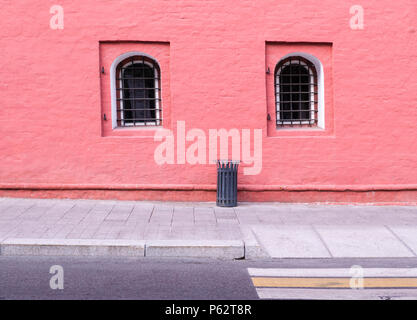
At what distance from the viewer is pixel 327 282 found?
472 centimetres

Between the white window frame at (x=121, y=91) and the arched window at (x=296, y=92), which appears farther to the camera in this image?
the arched window at (x=296, y=92)

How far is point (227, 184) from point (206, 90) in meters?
2.00

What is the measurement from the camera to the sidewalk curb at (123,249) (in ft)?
18.7

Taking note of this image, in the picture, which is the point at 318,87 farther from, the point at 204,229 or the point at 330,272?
the point at 330,272

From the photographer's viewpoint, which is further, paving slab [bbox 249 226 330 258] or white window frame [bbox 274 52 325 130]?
white window frame [bbox 274 52 325 130]

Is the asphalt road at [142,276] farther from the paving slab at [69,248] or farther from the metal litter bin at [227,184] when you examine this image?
the metal litter bin at [227,184]

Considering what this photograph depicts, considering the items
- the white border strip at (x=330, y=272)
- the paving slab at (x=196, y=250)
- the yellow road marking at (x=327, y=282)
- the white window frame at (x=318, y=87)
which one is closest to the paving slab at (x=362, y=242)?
the white border strip at (x=330, y=272)

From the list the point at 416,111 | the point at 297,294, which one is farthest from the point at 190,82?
the point at 297,294

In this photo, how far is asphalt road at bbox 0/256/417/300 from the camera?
425 centimetres

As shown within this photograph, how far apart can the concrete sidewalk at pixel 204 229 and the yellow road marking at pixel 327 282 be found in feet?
2.92

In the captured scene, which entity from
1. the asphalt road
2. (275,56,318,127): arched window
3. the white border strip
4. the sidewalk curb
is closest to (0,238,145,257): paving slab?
the sidewalk curb

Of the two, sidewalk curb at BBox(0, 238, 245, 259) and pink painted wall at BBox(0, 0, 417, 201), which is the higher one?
pink painted wall at BBox(0, 0, 417, 201)

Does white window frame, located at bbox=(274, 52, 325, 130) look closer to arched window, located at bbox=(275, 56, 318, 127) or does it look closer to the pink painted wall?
arched window, located at bbox=(275, 56, 318, 127)

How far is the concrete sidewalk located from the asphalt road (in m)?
0.21
